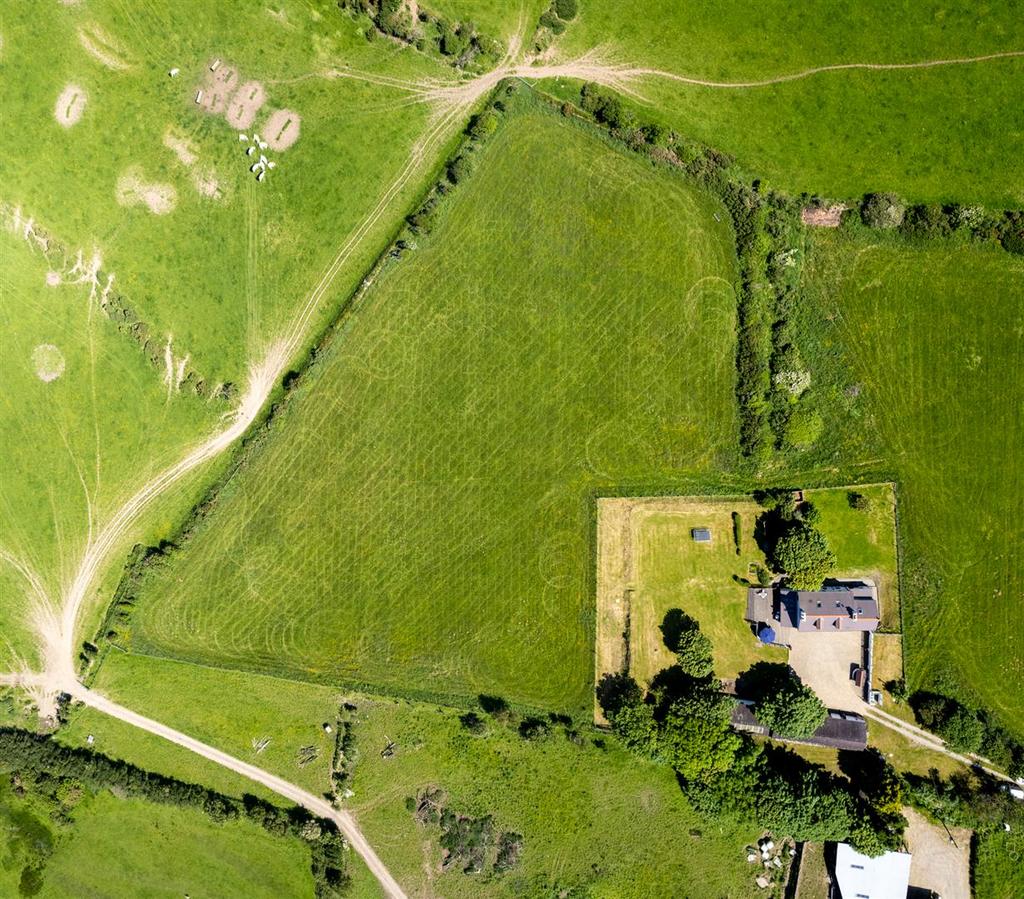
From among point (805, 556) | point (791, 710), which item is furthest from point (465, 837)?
point (805, 556)

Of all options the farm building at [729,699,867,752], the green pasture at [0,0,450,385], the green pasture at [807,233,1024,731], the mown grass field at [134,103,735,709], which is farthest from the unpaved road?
the green pasture at [807,233,1024,731]

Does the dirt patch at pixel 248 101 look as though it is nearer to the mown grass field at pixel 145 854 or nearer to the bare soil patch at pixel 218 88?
the bare soil patch at pixel 218 88

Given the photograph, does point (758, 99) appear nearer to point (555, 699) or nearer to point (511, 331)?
point (511, 331)

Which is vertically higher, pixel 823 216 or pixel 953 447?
pixel 823 216

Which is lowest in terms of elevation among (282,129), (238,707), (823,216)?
(238,707)

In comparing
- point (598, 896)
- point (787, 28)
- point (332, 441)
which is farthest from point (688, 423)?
point (598, 896)

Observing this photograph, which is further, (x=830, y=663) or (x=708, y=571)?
(x=708, y=571)

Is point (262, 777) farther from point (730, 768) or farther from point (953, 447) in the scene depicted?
point (953, 447)

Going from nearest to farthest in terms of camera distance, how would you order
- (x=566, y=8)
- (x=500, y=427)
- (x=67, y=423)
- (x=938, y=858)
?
(x=938, y=858)
(x=566, y=8)
(x=500, y=427)
(x=67, y=423)
